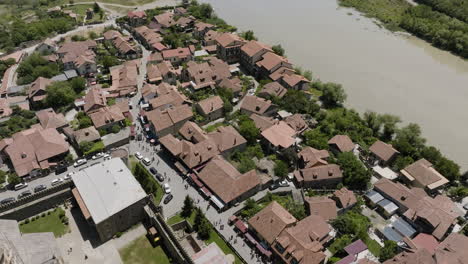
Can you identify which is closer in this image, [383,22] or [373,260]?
[373,260]

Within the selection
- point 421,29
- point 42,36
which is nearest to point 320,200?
point 421,29

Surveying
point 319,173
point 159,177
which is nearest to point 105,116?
point 159,177

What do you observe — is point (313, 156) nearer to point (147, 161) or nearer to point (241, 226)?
point (241, 226)

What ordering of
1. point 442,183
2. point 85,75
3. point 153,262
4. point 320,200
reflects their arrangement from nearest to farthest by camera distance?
point 153,262 → point 320,200 → point 442,183 → point 85,75

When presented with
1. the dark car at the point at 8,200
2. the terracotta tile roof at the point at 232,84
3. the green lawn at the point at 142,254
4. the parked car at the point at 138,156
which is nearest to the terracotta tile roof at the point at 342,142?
the terracotta tile roof at the point at 232,84

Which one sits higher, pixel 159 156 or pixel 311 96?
pixel 311 96

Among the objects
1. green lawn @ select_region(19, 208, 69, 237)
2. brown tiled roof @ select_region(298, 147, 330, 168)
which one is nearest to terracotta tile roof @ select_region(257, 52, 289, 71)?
brown tiled roof @ select_region(298, 147, 330, 168)

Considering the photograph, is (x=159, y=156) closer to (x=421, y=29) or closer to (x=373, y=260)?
(x=373, y=260)
